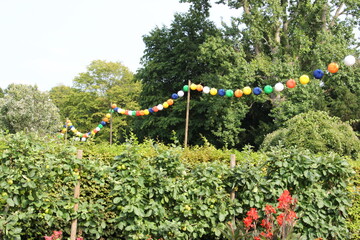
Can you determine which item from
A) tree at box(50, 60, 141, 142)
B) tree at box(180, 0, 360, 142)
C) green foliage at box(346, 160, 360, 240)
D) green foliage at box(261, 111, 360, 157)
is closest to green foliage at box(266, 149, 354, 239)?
green foliage at box(346, 160, 360, 240)

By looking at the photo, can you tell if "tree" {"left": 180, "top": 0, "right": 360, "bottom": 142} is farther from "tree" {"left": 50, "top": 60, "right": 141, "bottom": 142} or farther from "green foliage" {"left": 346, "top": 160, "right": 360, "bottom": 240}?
"tree" {"left": 50, "top": 60, "right": 141, "bottom": 142}

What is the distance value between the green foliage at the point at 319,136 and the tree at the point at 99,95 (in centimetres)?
1942

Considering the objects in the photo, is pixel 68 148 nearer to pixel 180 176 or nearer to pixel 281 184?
pixel 180 176

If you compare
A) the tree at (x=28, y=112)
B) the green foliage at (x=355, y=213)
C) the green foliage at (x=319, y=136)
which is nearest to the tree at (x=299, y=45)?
the green foliage at (x=319, y=136)

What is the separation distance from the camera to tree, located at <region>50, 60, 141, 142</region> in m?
28.5

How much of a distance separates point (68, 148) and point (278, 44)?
45.5 ft

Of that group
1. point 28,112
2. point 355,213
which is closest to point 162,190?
point 355,213

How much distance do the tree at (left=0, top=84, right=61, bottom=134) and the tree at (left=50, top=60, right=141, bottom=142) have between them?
3.79 m

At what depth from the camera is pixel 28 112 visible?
2270cm

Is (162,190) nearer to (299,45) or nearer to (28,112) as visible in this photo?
(299,45)

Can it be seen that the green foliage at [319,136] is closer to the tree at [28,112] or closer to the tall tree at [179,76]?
the tall tree at [179,76]

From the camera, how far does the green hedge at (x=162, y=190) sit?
3.89m

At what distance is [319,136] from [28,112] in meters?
19.3

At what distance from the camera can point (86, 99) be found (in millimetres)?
29344
